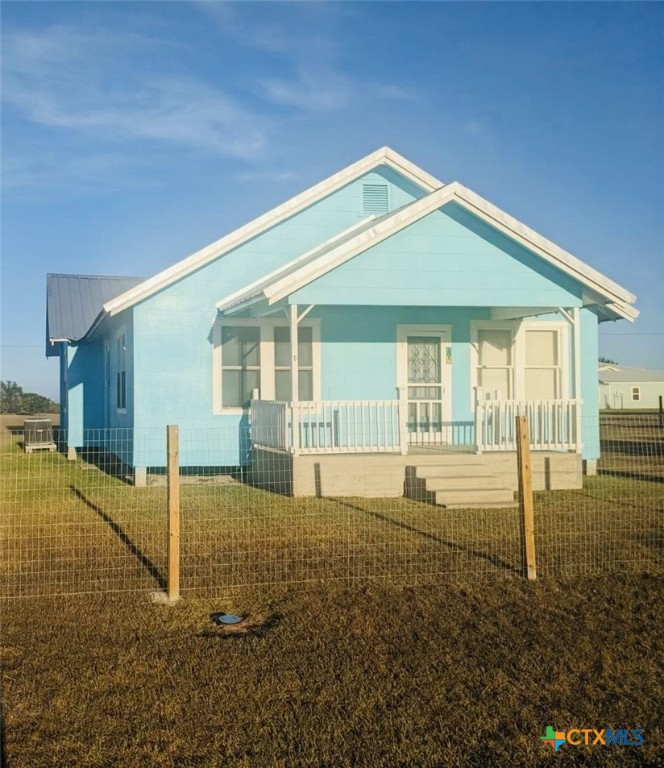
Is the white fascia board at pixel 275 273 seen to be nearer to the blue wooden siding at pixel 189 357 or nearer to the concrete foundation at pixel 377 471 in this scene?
the blue wooden siding at pixel 189 357

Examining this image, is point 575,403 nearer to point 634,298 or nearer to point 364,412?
point 634,298

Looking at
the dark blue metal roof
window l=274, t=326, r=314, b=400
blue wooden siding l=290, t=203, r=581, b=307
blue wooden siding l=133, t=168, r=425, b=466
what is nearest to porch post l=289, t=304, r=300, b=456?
blue wooden siding l=290, t=203, r=581, b=307

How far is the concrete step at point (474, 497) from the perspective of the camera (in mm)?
12891

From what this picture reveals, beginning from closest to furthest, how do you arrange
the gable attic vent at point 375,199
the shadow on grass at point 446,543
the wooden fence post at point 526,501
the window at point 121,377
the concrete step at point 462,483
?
1. the wooden fence post at point 526,501
2. the shadow on grass at point 446,543
3. the concrete step at point 462,483
4. the gable attic vent at point 375,199
5. the window at point 121,377

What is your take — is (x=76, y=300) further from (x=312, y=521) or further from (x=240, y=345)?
(x=312, y=521)

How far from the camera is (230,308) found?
15.5m

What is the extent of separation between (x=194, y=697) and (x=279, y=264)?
12.1 metres

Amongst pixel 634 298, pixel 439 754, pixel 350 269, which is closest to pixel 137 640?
pixel 439 754

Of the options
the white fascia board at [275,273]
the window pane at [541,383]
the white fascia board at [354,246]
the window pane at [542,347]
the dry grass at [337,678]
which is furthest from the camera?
the window pane at [542,347]

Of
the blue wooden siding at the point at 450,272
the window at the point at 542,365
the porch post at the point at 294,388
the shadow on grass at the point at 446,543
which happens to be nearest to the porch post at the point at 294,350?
the porch post at the point at 294,388

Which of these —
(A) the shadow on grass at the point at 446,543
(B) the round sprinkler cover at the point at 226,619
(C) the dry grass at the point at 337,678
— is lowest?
(C) the dry grass at the point at 337,678

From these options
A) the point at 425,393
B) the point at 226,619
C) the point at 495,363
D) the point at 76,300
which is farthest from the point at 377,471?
the point at 76,300

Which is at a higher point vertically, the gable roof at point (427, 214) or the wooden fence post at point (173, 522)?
the gable roof at point (427, 214)

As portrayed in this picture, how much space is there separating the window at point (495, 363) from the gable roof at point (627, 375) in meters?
61.0
